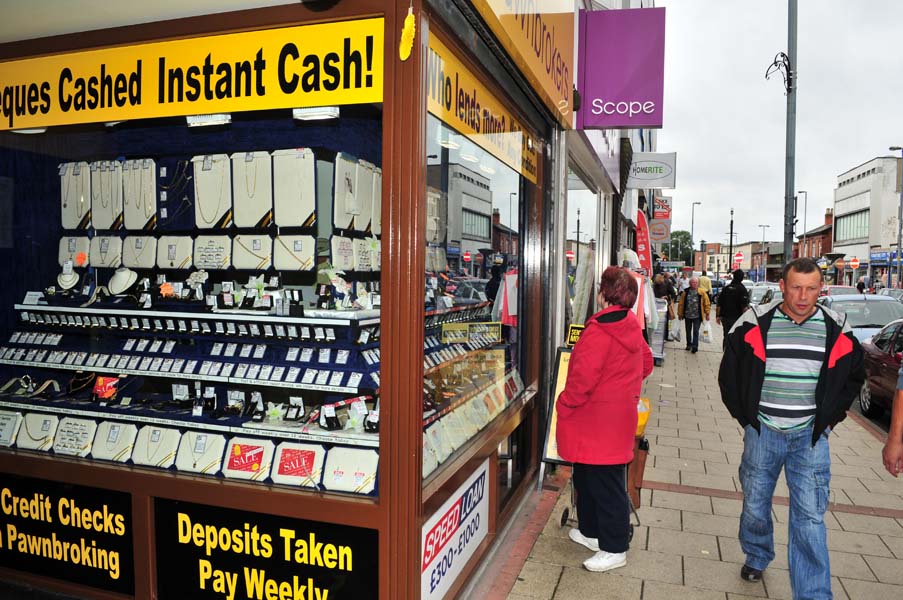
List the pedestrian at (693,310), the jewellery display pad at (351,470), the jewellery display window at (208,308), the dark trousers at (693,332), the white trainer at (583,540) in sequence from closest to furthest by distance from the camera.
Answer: the jewellery display pad at (351,470) < the jewellery display window at (208,308) < the white trainer at (583,540) < the pedestrian at (693,310) < the dark trousers at (693,332)

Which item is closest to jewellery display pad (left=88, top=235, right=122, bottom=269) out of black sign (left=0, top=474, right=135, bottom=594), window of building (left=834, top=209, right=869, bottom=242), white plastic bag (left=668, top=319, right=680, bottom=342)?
black sign (left=0, top=474, right=135, bottom=594)

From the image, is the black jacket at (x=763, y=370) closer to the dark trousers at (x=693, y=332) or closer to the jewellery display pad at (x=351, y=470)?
the jewellery display pad at (x=351, y=470)

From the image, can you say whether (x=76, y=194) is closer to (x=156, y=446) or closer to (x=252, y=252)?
(x=252, y=252)

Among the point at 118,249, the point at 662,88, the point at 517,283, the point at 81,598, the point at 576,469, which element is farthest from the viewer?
the point at 662,88

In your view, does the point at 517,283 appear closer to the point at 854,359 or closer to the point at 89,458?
the point at 854,359

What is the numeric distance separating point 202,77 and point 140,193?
1010 millimetres

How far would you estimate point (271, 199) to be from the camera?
329cm

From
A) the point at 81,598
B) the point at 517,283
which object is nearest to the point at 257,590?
the point at 81,598

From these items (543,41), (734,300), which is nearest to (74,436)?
(543,41)

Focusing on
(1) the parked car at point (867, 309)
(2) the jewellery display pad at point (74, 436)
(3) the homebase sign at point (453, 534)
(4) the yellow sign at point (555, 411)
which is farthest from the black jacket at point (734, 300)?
(2) the jewellery display pad at point (74, 436)

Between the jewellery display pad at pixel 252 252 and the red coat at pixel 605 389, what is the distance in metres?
1.83

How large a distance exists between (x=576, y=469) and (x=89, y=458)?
9.31ft

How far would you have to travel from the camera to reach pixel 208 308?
336 centimetres

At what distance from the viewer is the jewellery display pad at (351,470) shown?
2824 mm
